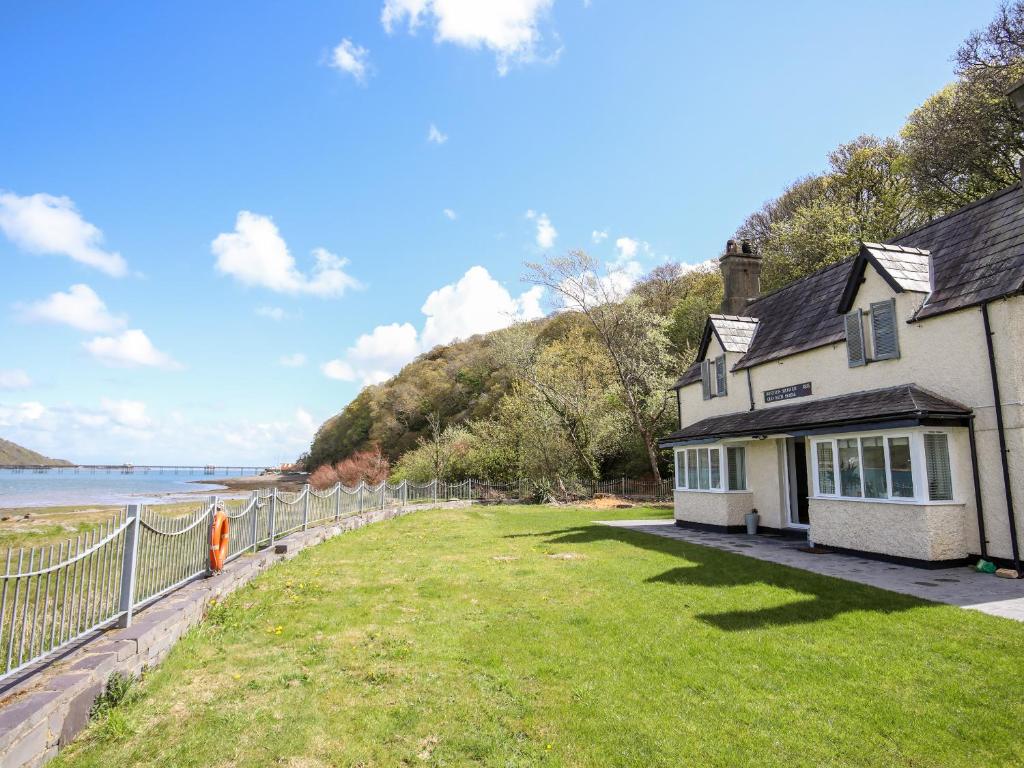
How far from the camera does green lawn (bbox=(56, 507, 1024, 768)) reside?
405 cm

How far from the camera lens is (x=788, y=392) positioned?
1527cm

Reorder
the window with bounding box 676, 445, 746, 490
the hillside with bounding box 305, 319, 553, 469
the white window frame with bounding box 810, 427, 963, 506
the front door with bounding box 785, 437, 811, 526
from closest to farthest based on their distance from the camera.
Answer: the white window frame with bounding box 810, 427, 963, 506, the front door with bounding box 785, 437, 811, 526, the window with bounding box 676, 445, 746, 490, the hillside with bounding box 305, 319, 553, 469

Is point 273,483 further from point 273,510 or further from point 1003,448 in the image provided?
point 1003,448

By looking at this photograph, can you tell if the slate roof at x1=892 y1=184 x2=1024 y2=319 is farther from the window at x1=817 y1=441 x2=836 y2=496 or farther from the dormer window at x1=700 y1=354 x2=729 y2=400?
the dormer window at x1=700 y1=354 x2=729 y2=400

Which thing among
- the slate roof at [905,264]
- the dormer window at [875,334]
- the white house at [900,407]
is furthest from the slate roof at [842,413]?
the slate roof at [905,264]

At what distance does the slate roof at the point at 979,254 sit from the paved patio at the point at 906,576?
4.88 meters

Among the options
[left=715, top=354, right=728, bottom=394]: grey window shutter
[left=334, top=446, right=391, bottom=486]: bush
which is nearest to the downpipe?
[left=715, top=354, right=728, bottom=394]: grey window shutter

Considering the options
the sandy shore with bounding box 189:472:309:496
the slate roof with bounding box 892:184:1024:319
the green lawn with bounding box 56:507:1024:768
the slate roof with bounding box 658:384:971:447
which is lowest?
the sandy shore with bounding box 189:472:309:496

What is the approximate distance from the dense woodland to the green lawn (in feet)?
73.1

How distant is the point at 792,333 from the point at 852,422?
5.10m

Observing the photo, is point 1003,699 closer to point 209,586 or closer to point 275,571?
point 209,586

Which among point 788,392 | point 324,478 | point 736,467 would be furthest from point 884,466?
point 324,478

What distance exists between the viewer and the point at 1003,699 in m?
4.72

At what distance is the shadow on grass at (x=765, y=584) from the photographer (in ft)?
23.6
